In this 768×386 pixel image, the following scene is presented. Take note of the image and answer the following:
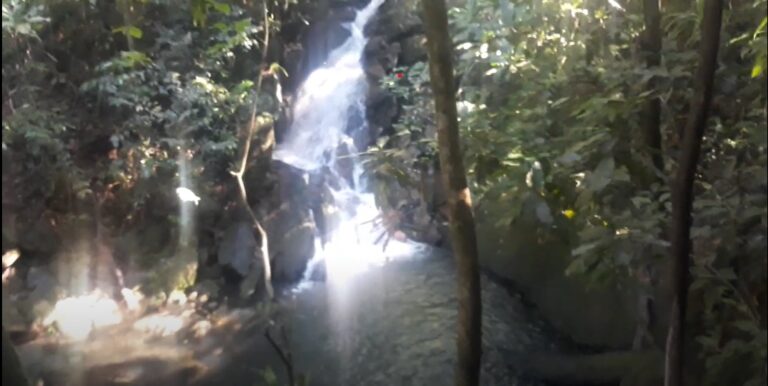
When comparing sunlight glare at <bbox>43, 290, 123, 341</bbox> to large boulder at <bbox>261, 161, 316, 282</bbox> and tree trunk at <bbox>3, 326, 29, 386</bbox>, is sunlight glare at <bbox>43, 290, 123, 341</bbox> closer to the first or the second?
large boulder at <bbox>261, 161, 316, 282</bbox>

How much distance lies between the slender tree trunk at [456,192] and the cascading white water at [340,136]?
838cm

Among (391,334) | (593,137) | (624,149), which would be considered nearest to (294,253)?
(391,334)

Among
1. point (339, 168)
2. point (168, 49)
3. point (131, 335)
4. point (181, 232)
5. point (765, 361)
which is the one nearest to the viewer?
point (765, 361)

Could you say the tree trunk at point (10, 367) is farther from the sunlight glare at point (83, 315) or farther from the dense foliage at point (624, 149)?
the sunlight glare at point (83, 315)

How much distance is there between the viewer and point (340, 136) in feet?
49.0

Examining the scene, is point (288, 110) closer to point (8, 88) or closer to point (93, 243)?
point (93, 243)

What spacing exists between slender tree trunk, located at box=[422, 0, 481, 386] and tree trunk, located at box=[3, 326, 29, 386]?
210 cm

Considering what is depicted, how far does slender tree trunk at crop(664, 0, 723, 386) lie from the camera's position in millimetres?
2943

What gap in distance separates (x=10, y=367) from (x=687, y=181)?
288 centimetres

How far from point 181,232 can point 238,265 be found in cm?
98

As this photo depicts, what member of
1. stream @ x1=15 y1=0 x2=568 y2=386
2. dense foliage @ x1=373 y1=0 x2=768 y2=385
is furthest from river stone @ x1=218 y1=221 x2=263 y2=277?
dense foliage @ x1=373 y1=0 x2=768 y2=385

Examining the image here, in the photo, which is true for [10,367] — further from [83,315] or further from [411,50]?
[411,50]

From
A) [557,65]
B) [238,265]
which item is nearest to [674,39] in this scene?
[557,65]

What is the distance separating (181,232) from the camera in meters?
10.3
